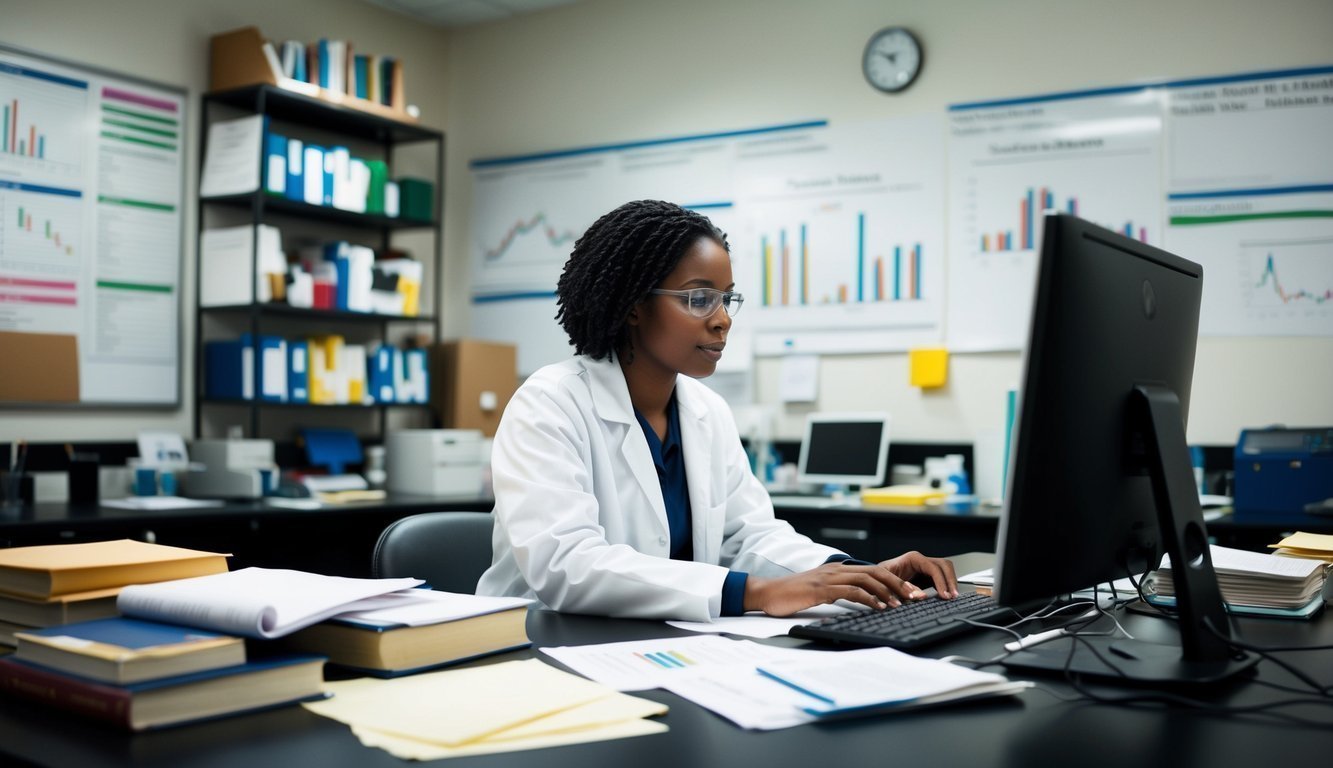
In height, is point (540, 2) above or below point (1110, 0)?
above

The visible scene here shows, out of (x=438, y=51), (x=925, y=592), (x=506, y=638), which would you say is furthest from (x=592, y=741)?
(x=438, y=51)

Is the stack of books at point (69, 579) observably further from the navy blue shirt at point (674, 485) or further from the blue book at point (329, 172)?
the blue book at point (329, 172)

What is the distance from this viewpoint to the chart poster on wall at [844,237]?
3.79 metres

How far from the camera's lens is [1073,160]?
3.56m

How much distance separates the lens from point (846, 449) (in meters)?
3.77

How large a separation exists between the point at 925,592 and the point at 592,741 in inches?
30.1

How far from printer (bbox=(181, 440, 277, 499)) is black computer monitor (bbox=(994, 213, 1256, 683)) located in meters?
2.84

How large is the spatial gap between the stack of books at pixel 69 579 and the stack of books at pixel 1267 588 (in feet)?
4.00

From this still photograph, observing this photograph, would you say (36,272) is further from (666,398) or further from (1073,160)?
(1073,160)

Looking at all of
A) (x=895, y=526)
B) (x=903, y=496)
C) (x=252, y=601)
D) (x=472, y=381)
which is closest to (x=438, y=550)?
(x=252, y=601)

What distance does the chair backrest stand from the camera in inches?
67.0

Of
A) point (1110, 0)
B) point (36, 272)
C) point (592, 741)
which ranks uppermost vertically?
point (1110, 0)

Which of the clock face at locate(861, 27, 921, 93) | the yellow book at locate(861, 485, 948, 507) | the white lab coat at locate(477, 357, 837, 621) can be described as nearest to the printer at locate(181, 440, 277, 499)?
the yellow book at locate(861, 485, 948, 507)

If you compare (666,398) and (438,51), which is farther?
(438,51)
